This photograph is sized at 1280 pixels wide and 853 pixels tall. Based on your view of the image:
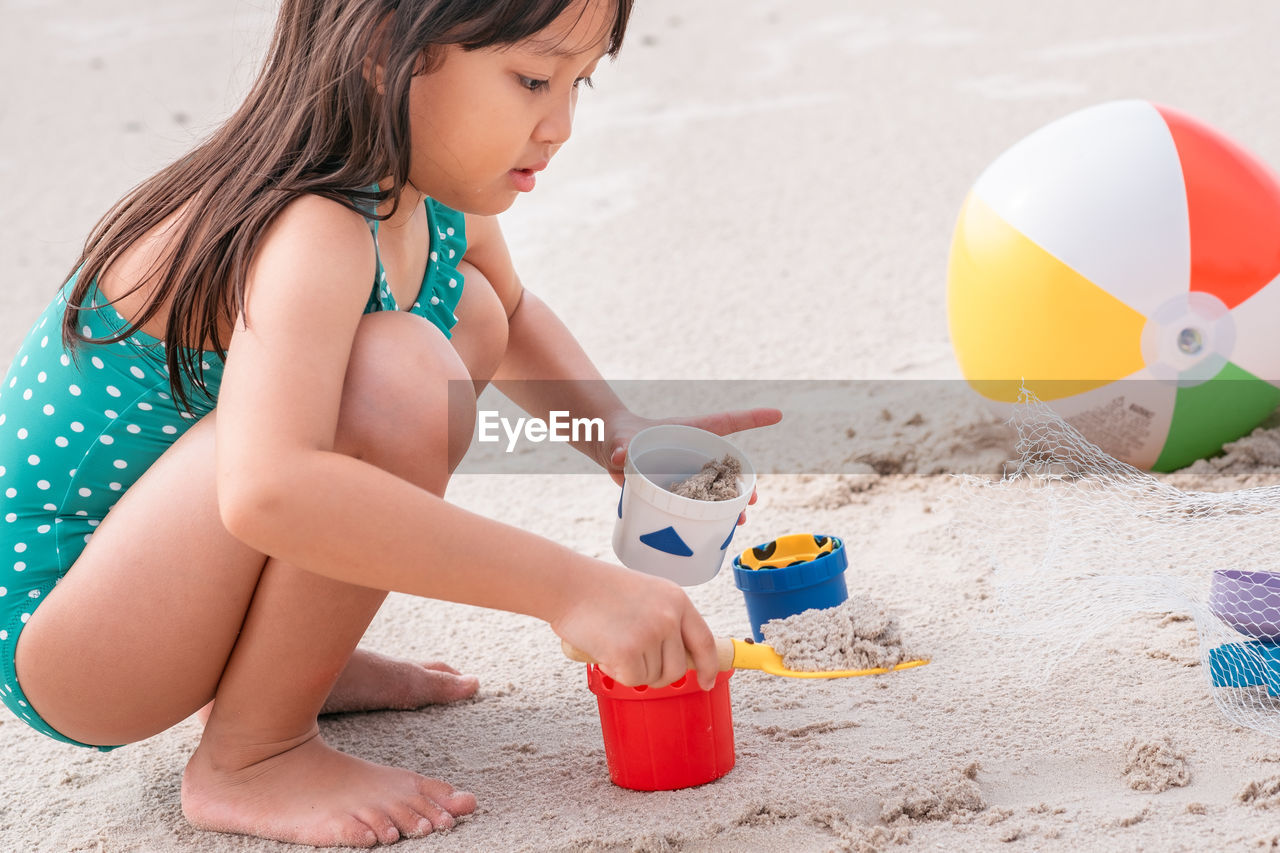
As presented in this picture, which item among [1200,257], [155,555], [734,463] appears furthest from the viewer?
[1200,257]

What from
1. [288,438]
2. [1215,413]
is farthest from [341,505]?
[1215,413]

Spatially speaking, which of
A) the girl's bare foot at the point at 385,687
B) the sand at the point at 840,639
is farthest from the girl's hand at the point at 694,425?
the girl's bare foot at the point at 385,687

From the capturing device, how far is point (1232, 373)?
72.1 inches

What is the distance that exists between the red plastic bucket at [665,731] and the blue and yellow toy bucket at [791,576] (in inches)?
10.3

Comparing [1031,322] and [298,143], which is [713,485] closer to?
[298,143]

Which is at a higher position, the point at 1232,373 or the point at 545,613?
the point at 1232,373

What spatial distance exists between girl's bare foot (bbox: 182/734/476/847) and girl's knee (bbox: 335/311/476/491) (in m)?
0.32

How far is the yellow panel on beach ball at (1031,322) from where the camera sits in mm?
1828

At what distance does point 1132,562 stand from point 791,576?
403 millimetres

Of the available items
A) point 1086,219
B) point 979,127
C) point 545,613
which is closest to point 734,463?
point 545,613

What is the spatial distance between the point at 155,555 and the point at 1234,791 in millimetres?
993

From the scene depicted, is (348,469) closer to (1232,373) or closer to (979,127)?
(1232,373)

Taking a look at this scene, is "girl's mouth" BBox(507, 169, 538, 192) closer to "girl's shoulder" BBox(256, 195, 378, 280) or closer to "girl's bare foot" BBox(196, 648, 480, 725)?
"girl's shoulder" BBox(256, 195, 378, 280)

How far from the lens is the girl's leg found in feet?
3.77
